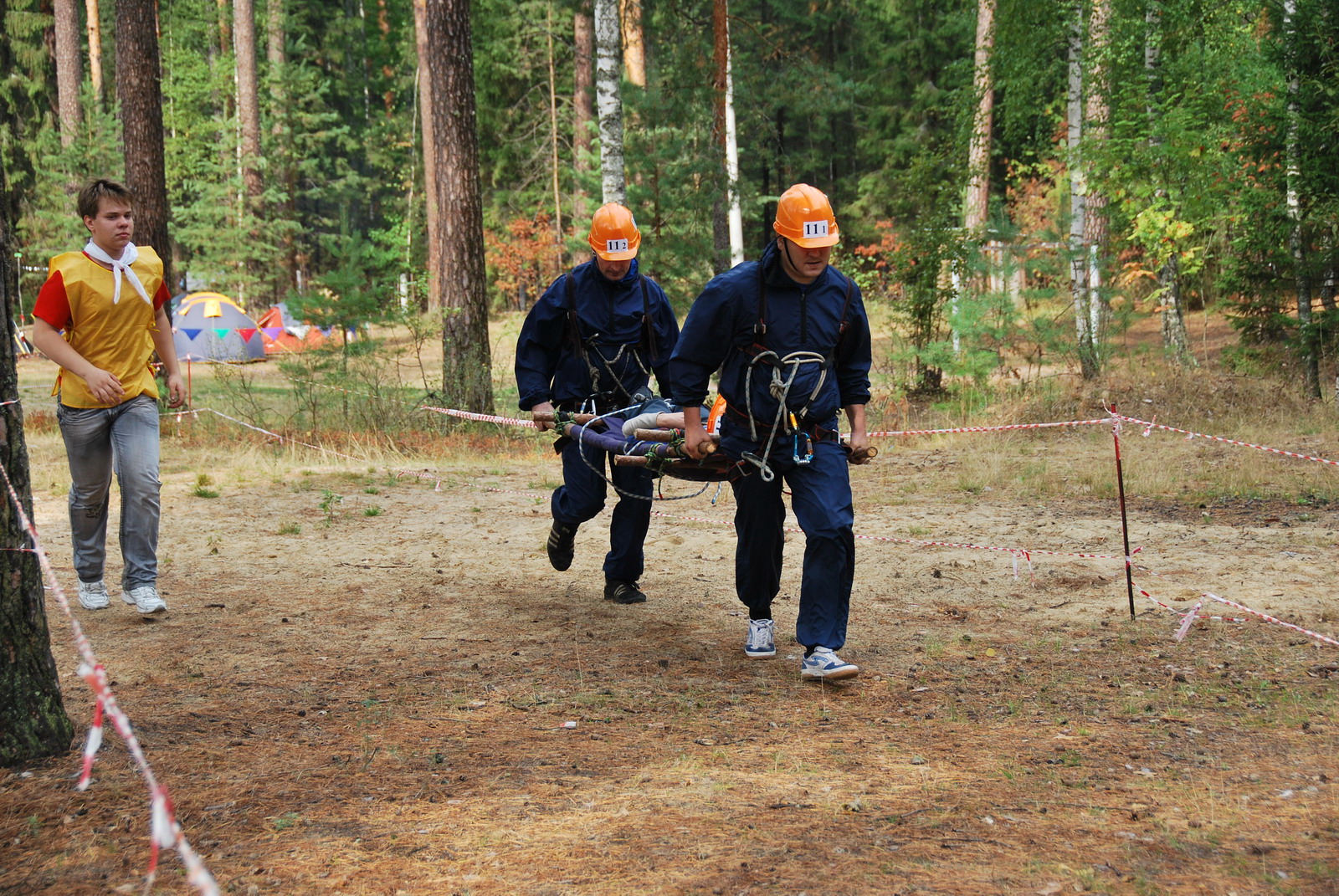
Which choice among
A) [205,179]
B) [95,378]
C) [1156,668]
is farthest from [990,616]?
[205,179]

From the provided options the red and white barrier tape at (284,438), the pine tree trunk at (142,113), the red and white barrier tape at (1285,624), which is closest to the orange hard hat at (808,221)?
the red and white barrier tape at (1285,624)

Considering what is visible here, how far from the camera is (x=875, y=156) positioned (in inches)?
1454

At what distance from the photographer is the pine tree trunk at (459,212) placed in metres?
12.7

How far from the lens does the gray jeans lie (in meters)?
5.52

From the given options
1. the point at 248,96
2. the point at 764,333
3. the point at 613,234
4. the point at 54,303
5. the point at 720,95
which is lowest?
the point at 764,333

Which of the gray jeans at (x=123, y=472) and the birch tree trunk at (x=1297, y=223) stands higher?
the birch tree trunk at (x=1297, y=223)

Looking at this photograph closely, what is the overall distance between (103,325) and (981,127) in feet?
58.7

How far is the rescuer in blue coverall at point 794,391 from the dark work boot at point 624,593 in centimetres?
160

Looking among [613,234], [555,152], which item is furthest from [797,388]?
[555,152]

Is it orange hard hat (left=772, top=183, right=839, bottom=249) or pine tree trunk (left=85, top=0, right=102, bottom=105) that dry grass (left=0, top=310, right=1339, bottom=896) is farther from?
pine tree trunk (left=85, top=0, right=102, bottom=105)

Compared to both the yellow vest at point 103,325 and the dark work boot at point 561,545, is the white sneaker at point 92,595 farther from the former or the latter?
the dark work boot at point 561,545

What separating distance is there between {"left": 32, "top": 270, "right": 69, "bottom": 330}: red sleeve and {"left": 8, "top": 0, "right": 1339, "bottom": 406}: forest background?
6781 mm

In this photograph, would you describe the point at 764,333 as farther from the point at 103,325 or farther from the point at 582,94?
the point at 582,94

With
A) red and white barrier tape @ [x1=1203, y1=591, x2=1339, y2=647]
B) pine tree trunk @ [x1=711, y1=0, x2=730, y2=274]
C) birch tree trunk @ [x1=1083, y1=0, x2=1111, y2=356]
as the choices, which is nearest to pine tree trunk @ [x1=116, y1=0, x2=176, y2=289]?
pine tree trunk @ [x1=711, y1=0, x2=730, y2=274]
